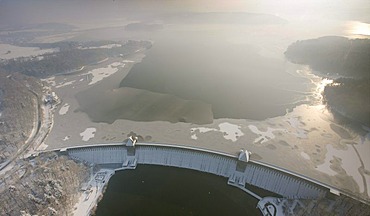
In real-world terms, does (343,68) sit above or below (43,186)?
above

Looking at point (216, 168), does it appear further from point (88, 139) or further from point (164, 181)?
point (88, 139)

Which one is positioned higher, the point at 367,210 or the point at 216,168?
the point at 367,210

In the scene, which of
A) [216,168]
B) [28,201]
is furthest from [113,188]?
[216,168]

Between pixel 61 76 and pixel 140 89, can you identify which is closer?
pixel 140 89

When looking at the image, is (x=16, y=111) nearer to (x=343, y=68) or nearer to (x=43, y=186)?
(x=43, y=186)

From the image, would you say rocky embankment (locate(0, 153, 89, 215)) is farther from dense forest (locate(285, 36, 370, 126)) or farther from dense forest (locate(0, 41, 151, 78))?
dense forest (locate(285, 36, 370, 126))

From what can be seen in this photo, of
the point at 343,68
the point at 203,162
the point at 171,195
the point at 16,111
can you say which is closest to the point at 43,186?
the point at 171,195
